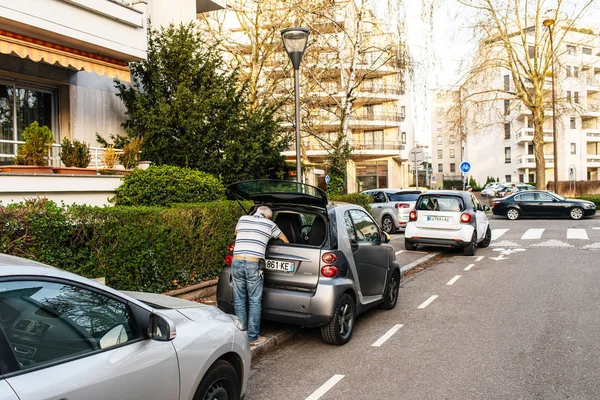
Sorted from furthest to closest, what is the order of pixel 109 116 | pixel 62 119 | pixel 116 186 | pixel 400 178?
pixel 400 178 < pixel 109 116 < pixel 62 119 < pixel 116 186

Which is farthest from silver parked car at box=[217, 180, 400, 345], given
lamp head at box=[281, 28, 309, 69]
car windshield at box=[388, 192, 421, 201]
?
car windshield at box=[388, 192, 421, 201]

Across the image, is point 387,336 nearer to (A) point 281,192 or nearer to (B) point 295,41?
(A) point 281,192

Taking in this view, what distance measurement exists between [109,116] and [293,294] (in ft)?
30.5

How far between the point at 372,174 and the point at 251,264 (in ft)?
183

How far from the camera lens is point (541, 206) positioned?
83.2 ft

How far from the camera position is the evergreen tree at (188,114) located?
1196 cm

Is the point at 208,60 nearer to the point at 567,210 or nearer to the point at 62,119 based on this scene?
the point at 62,119

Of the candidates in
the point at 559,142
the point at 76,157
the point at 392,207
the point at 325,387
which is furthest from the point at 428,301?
the point at 559,142

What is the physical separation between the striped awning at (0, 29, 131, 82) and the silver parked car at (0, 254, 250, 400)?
7.71m

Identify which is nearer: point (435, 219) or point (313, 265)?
point (313, 265)

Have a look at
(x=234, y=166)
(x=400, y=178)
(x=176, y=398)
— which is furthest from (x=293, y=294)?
(x=400, y=178)

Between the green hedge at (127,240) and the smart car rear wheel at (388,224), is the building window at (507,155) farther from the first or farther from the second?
the green hedge at (127,240)

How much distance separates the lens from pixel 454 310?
8.09 meters

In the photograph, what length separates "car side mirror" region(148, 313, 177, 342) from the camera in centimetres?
321
